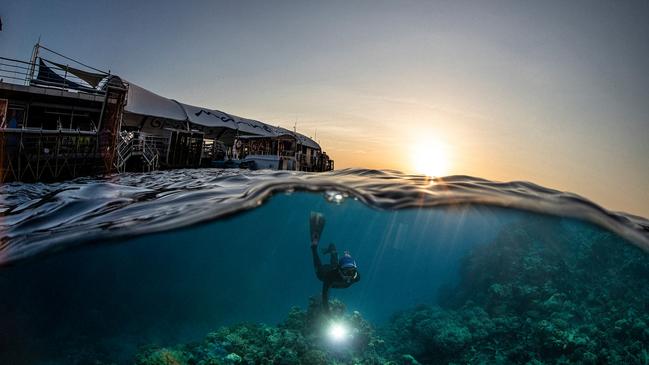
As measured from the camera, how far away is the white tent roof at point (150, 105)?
2725cm

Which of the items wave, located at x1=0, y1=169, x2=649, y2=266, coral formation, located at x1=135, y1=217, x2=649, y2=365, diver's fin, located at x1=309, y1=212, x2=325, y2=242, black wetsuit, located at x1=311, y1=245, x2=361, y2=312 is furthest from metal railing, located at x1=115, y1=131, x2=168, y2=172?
black wetsuit, located at x1=311, y1=245, x2=361, y2=312

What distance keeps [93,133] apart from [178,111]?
16.6 meters

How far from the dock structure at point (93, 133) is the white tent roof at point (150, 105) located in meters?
0.09

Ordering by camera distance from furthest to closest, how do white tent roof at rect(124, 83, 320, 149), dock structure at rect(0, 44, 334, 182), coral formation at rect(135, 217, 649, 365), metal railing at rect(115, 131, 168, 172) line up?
white tent roof at rect(124, 83, 320, 149) → metal railing at rect(115, 131, 168, 172) → dock structure at rect(0, 44, 334, 182) → coral formation at rect(135, 217, 649, 365)

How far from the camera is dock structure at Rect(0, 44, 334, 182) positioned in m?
13.9

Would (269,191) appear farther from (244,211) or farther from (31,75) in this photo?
(31,75)

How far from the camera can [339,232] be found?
2069cm

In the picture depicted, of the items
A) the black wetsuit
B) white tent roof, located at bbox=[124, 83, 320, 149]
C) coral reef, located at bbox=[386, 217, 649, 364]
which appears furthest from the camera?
white tent roof, located at bbox=[124, 83, 320, 149]

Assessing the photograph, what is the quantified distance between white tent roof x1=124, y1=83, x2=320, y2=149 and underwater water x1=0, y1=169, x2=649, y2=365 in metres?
16.2

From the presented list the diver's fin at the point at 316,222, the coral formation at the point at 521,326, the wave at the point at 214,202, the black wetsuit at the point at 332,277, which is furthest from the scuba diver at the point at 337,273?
the diver's fin at the point at 316,222

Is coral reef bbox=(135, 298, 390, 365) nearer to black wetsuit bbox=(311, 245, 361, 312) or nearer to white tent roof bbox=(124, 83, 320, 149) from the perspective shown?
black wetsuit bbox=(311, 245, 361, 312)

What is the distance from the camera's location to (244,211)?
1069 centimetres

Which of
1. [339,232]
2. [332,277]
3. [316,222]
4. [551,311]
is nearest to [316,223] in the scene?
[316,222]

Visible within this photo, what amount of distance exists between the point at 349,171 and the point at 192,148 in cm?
1768
